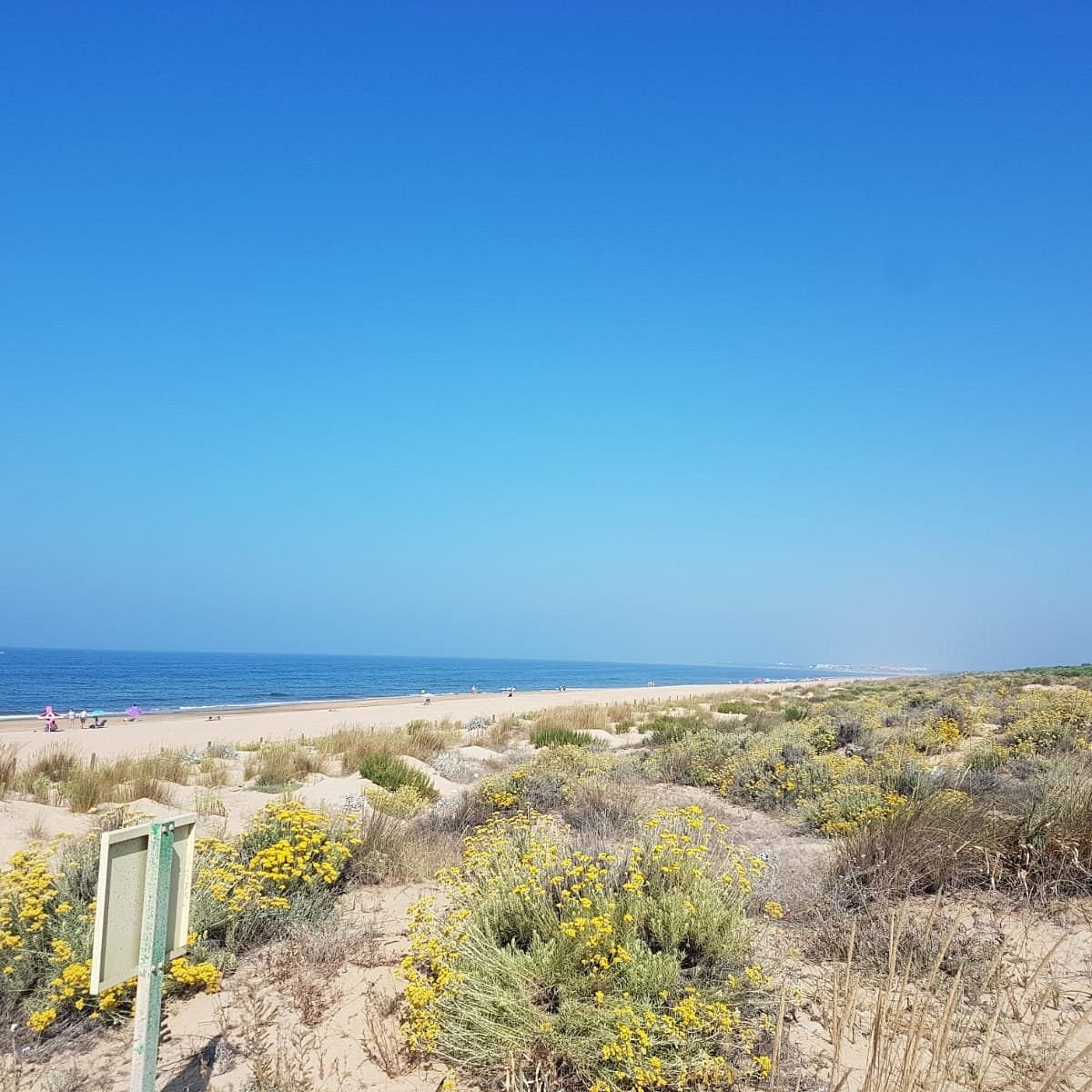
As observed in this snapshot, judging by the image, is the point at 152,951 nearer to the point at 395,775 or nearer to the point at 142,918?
the point at 142,918

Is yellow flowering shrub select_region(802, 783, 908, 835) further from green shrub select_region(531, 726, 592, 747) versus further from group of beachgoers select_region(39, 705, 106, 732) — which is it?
group of beachgoers select_region(39, 705, 106, 732)

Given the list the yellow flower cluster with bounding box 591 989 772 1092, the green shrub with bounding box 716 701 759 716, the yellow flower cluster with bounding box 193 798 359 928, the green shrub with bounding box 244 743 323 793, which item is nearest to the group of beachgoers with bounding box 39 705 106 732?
the green shrub with bounding box 244 743 323 793

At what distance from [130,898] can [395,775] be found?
9514mm

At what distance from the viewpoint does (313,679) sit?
241 feet

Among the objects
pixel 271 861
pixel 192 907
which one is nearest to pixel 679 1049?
pixel 271 861

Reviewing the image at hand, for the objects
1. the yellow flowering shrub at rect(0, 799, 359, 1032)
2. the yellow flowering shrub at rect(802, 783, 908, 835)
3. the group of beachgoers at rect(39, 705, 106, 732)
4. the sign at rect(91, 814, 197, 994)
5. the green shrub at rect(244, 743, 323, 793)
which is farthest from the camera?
the group of beachgoers at rect(39, 705, 106, 732)

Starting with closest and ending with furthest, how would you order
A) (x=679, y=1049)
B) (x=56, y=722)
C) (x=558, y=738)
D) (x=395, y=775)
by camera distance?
(x=679, y=1049) → (x=395, y=775) → (x=558, y=738) → (x=56, y=722)

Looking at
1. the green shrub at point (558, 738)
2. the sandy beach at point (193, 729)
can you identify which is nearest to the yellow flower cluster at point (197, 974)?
the green shrub at point (558, 738)

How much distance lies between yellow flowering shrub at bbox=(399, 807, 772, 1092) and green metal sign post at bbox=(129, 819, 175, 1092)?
1330 mm

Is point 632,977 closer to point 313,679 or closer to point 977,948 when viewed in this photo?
point 977,948

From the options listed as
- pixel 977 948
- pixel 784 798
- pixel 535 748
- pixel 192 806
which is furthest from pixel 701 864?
pixel 535 748

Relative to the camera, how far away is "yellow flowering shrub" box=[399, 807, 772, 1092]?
3.48 metres

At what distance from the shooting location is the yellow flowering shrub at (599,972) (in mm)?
3477

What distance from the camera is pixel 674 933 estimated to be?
412cm
